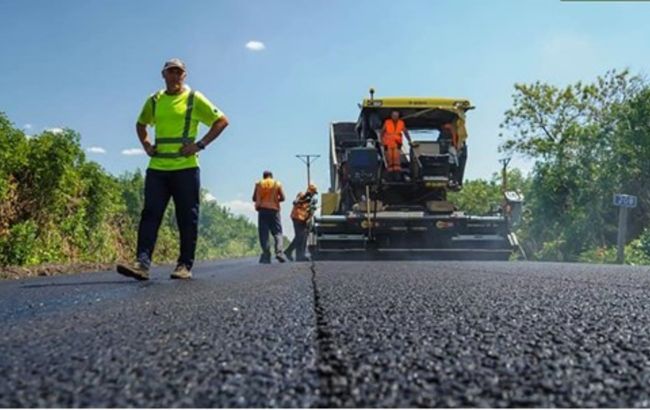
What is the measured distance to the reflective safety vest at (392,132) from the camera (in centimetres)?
1025

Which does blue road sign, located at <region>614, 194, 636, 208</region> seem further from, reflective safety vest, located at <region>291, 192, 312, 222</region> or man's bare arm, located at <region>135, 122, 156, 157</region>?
man's bare arm, located at <region>135, 122, 156, 157</region>

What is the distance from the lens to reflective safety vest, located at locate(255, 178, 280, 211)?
1020 centimetres

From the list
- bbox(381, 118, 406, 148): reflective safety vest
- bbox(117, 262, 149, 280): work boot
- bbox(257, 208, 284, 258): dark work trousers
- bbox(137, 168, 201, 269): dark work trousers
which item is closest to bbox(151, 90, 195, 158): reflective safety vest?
bbox(137, 168, 201, 269): dark work trousers

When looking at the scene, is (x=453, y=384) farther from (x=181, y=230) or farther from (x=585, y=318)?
(x=181, y=230)

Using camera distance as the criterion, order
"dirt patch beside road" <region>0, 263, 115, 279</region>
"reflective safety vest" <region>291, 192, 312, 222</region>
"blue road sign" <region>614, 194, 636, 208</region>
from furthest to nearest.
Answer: "reflective safety vest" <region>291, 192, 312, 222</region>, "blue road sign" <region>614, 194, 636, 208</region>, "dirt patch beside road" <region>0, 263, 115, 279</region>

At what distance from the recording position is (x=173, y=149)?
4.79m

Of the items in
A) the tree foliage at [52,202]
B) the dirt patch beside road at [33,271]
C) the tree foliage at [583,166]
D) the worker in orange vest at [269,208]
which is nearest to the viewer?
the dirt patch beside road at [33,271]

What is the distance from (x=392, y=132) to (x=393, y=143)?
0.60ft

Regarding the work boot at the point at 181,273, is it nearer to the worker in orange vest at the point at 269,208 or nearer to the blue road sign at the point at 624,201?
the worker in orange vest at the point at 269,208

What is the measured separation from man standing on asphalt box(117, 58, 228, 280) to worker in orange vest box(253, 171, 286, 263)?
17.3 feet

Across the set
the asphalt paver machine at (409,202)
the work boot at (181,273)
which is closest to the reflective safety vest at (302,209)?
the asphalt paver machine at (409,202)

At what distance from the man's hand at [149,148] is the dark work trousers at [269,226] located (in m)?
5.38

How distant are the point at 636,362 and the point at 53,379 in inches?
51.7

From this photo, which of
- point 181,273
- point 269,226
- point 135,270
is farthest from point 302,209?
point 135,270
